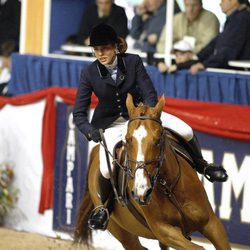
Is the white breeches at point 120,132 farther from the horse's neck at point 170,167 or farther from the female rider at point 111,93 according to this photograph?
the horse's neck at point 170,167

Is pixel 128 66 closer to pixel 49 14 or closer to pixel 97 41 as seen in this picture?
pixel 97 41

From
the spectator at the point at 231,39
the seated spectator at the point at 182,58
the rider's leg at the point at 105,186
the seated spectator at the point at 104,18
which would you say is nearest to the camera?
the rider's leg at the point at 105,186

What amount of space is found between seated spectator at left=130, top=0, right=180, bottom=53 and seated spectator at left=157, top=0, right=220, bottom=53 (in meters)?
0.22

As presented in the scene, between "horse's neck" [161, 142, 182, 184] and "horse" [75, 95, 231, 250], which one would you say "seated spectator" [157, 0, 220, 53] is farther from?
"horse's neck" [161, 142, 182, 184]

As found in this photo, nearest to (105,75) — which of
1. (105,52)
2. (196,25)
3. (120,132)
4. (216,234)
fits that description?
(105,52)

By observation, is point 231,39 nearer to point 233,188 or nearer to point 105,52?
point 233,188

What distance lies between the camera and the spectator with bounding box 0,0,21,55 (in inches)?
488

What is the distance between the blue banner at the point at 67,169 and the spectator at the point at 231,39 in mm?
1796

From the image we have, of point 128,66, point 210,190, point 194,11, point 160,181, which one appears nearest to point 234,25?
point 194,11

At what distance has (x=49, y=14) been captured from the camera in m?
11.7

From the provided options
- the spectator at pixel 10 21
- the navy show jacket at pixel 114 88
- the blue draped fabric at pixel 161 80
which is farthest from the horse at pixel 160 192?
the spectator at pixel 10 21

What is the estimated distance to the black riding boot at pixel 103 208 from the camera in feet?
24.4

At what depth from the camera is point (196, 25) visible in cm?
1011

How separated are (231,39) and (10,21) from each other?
4071 millimetres
